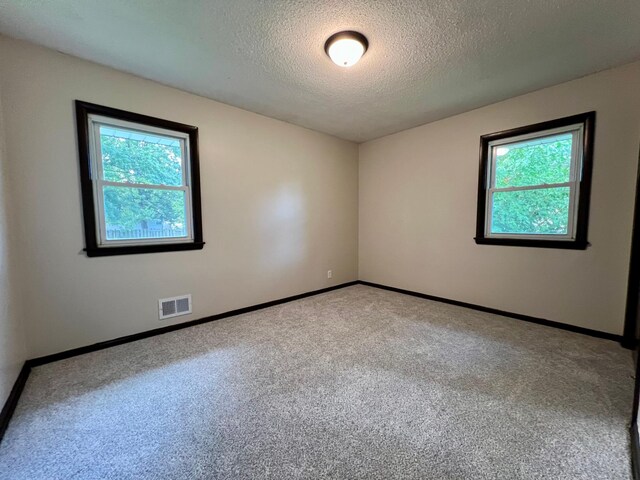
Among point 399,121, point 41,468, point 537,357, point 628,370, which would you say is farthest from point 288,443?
point 399,121

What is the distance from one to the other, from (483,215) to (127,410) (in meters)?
3.75

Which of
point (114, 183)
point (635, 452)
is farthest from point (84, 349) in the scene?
point (635, 452)

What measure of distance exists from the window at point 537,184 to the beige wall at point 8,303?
4228 millimetres

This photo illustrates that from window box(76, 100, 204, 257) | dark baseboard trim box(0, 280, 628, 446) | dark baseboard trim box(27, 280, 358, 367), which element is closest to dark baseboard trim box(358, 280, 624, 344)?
dark baseboard trim box(0, 280, 628, 446)

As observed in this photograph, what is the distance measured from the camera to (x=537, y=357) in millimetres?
2053

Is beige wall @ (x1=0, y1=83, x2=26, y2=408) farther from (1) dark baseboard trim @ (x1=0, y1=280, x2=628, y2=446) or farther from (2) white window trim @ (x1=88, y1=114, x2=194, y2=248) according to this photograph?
(2) white window trim @ (x1=88, y1=114, x2=194, y2=248)

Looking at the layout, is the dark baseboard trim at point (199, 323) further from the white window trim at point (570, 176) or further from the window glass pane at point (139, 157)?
the window glass pane at point (139, 157)

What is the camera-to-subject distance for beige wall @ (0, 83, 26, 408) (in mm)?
1535

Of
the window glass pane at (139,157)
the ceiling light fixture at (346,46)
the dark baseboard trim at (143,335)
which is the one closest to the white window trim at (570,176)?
the ceiling light fixture at (346,46)

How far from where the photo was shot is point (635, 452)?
3.79 ft

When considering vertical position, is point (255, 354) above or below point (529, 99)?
below

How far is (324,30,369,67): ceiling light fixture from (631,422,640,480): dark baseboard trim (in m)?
2.71

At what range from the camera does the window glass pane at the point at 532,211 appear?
8.48ft

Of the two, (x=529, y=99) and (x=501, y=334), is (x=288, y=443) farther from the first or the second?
(x=529, y=99)
